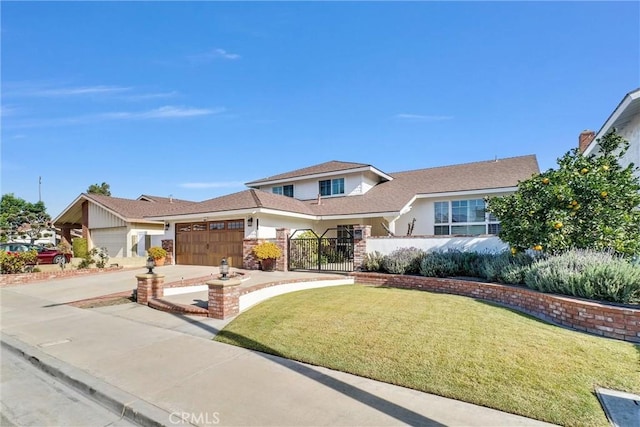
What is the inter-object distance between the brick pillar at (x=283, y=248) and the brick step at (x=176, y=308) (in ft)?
18.9

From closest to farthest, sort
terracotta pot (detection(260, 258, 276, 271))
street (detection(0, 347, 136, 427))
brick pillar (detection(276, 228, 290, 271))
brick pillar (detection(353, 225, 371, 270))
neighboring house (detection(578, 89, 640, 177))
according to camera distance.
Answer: street (detection(0, 347, 136, 427)) < neighboring house (detection(578, 89, 640, 177)) < brick pillar (detection(353, 225, 371, 270)) < brick pillar (detection(276, 228, 290, 271)) < terracotta pot (detection(260, 258, 276, 271))

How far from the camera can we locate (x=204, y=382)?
13.8 ft

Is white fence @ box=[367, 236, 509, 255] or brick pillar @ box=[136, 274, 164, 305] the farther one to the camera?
white fence @ box=[367, 236, 509, 255]

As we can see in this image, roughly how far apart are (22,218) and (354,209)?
5367 centimetres

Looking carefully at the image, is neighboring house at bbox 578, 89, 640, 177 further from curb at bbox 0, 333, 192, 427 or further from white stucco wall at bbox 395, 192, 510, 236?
curb at bbox 0, 333, 192, 427

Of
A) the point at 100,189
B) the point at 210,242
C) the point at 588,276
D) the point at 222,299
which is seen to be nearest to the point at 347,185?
the point at 210,242

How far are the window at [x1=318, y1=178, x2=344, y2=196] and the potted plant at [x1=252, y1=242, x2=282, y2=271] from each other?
7550 millimetres

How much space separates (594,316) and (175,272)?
15.2 m

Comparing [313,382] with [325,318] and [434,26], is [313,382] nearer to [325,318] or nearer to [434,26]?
[325,318]

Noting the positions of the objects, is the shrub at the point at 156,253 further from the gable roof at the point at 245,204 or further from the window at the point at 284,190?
the window at the point at 284,190

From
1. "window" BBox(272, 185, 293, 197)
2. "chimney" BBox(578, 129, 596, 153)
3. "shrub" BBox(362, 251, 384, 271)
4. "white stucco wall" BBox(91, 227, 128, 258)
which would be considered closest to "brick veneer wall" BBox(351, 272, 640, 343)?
"shrub" BBox(362, 251, 384, 271)

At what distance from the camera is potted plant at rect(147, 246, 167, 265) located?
18.0 metres

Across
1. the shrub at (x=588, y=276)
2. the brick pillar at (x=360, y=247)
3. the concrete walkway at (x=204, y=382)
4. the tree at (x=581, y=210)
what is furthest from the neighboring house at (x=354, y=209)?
the concrete walkway at (x=204, y=382)

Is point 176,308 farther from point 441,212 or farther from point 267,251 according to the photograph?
point 441,212
